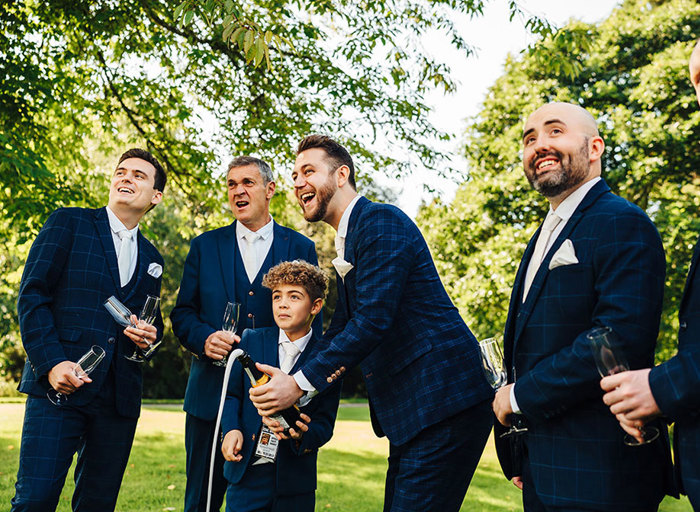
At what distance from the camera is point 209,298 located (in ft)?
14.6

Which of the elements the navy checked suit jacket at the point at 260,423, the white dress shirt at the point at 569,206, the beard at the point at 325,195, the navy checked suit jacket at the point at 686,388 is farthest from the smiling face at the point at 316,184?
the navy checked suit jacket at the point at 686,388

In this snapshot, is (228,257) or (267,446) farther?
(228,257)

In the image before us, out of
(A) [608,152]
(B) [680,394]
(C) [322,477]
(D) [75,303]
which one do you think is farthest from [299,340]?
(A) [608,152]

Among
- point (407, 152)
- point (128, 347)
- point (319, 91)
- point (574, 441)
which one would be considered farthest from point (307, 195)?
point (407, 152)

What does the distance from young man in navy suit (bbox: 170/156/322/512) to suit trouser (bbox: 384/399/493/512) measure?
134cm

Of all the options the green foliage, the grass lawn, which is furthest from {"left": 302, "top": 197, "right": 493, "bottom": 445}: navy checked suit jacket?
the green foliage

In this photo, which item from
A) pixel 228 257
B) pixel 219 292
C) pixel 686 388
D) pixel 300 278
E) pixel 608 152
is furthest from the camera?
pixel 608 152

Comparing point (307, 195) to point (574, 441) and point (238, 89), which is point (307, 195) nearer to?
point (574, 441)

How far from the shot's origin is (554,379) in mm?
2510

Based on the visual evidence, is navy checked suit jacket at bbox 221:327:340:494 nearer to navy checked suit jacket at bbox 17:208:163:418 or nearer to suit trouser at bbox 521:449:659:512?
navy checked suit jacket at bbox 17:208:163:418

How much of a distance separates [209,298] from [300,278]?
2.57 feet

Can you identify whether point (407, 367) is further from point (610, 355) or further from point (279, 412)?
point (610, 355)

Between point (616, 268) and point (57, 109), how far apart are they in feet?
34.0

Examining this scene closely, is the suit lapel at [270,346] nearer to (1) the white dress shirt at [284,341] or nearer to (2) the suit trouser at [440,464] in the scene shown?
(1) the white dress shirt at [284,341]
